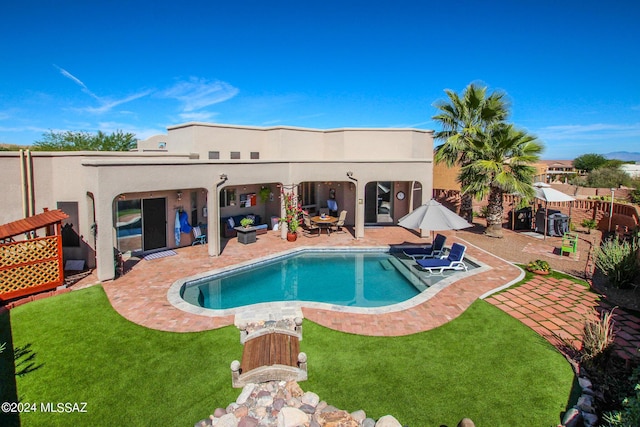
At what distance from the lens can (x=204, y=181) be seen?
16.8 meters

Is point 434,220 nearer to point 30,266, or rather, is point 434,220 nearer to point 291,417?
point 291,417

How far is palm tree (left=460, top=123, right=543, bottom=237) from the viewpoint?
771 inches

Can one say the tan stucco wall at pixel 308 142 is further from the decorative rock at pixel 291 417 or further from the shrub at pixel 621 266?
the decorative rock at pixel 291 417

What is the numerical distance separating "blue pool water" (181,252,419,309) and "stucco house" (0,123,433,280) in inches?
125

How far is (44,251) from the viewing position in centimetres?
1198

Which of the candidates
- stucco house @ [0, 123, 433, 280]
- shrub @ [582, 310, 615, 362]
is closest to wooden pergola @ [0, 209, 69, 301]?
stucco house @ [0, 123, 433, 280]

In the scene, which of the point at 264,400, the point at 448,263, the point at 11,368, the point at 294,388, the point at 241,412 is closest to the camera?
the point at 241,412

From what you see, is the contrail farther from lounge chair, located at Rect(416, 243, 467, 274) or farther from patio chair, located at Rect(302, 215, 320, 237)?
lounge chair, located at Rect(416, 243, 467, 274)

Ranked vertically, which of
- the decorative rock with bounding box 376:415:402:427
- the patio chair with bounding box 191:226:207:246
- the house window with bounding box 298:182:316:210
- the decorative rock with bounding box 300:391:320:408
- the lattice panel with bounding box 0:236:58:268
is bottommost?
the decorative rock with bounding box 300:391:320:408

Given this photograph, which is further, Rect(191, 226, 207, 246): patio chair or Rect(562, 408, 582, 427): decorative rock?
Rect(191, 226, 207, 246): patio chair

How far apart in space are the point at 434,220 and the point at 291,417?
1128 cm

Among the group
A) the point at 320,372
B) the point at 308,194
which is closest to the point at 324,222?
the point at 308,194

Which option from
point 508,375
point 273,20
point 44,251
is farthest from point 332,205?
point 508,375

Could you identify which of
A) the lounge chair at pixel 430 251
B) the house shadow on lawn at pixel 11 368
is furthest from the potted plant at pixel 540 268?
the house shadow on lawn at pixel 11 368
